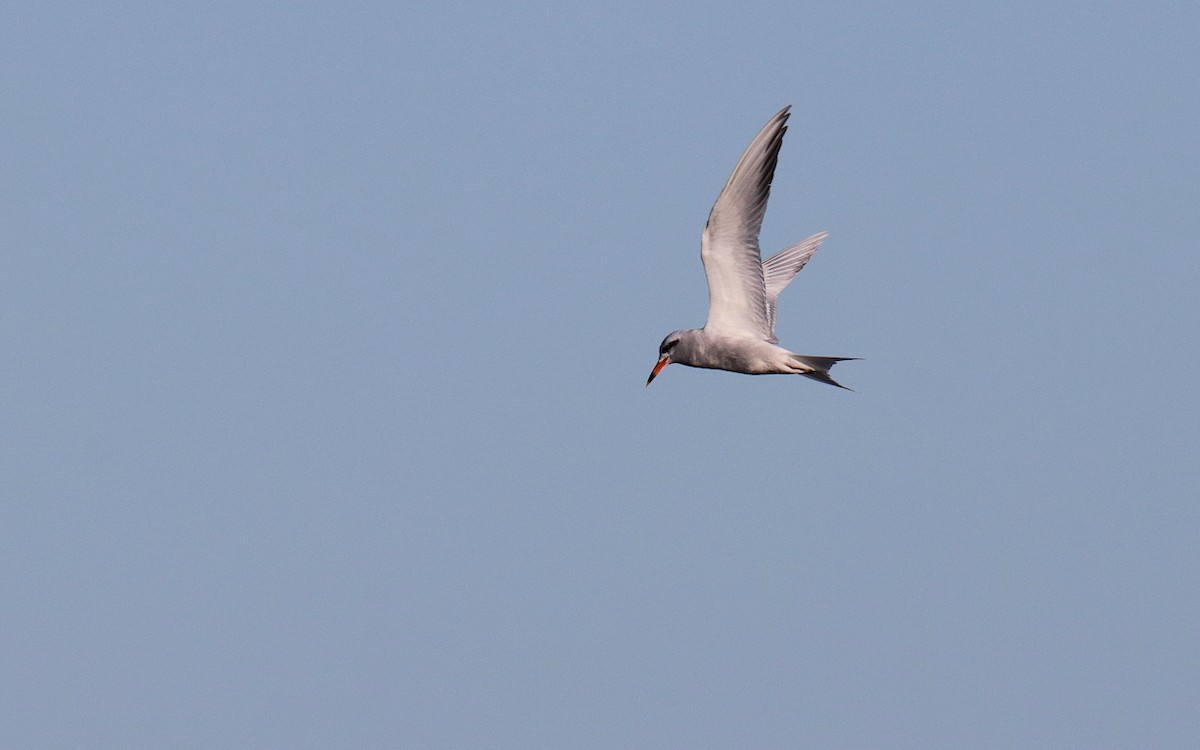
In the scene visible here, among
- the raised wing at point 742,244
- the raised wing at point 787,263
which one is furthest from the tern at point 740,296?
the raised wing at point 787,263

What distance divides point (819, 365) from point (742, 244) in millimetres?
2561

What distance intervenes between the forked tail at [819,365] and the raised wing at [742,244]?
1.17 metres

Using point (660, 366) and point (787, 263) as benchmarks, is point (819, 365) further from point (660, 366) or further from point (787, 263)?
point (787, 263)

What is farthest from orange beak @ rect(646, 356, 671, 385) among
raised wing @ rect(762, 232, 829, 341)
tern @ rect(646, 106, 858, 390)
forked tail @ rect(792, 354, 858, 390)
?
raised wing @ rect(762, 232, 829, 341)

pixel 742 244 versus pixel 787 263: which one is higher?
pixel 787 263

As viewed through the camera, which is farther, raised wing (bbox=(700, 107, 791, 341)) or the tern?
the tern

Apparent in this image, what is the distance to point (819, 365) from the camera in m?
29.0

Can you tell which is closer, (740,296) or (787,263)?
(740,296)

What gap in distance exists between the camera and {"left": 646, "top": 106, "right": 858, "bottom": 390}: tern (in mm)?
28609

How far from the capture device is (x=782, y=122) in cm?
2789

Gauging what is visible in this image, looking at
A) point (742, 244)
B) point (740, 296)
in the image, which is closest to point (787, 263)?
point (740, 296)

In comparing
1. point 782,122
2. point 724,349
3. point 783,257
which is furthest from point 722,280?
point 783,257

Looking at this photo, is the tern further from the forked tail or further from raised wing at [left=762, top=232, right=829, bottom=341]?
raised wing at [left=762, top=232, right=829, bottom=341]

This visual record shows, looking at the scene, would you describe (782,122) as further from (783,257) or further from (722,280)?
(783,257)
